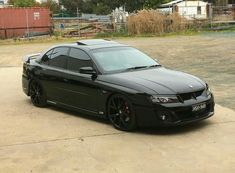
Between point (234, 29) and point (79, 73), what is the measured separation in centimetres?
3253

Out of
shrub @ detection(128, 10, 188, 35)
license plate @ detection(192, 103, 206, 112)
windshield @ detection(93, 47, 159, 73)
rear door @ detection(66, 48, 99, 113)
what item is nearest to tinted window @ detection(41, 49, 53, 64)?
rear door @ detection(66, 48, 99, 113)

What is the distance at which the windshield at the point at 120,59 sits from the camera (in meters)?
9.25

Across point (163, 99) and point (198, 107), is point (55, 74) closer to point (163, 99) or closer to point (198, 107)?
point (163, 99)

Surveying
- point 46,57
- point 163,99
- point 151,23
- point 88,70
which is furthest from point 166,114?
point 151,23

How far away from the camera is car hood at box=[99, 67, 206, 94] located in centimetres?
816

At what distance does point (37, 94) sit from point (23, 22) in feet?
124

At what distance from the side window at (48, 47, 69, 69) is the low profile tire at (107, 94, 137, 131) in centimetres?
185

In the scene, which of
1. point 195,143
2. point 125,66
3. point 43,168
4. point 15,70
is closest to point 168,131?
point 195,143

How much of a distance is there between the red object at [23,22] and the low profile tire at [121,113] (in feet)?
119

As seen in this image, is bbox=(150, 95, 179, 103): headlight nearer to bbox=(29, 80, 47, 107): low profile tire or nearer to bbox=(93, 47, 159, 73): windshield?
bbox=(93, 47, 159, 73): windshield

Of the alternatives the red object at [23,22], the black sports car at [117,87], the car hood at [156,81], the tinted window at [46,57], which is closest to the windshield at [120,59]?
the black sports car at [117,87]

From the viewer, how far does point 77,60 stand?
9.76m

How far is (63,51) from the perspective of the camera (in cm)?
1028

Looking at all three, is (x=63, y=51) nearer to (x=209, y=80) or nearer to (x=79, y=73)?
(x=79, y=73)
